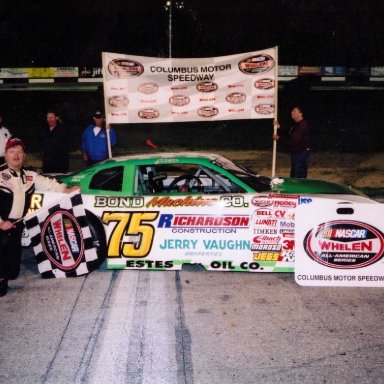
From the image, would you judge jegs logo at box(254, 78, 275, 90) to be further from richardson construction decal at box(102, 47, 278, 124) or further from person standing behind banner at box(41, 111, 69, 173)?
person standing behind banner at box(41, 111, 69, 173)

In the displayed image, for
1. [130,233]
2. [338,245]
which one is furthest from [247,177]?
[130,233]

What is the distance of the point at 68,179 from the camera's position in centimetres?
598

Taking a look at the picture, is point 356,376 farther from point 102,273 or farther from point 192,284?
point 102,273

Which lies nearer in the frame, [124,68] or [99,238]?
[99,238]

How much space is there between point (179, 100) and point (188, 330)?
4995 mm

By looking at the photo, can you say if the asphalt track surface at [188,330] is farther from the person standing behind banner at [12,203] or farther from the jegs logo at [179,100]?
the jegs logo at [179,100]

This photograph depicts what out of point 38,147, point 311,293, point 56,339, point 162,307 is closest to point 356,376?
point 311,293

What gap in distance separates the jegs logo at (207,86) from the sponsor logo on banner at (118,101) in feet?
4.10

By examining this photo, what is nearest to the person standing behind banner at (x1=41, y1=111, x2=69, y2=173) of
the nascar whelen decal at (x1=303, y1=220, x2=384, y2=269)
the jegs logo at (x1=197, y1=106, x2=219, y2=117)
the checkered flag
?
the jegs logo at (x1=197, y1=106, x2=219, y2=117)

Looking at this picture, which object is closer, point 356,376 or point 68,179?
point 356,376

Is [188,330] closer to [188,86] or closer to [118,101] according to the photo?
[118,101]

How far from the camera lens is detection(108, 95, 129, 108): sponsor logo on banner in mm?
8266

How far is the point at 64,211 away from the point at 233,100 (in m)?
4.09

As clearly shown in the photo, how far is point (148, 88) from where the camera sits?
8.32 m
